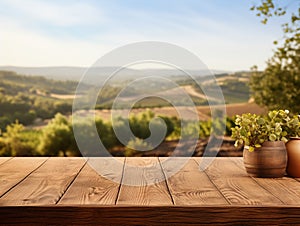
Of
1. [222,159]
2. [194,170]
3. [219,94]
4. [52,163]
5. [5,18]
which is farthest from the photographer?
[219,94]

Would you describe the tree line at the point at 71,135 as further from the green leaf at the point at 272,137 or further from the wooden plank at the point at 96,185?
the green leaf at the point at 272,137

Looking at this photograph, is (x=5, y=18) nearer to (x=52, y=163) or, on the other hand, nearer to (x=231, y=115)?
(x=231, y=115)

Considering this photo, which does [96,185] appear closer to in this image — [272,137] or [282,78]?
[272,137]

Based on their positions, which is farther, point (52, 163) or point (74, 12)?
point (74, 12)

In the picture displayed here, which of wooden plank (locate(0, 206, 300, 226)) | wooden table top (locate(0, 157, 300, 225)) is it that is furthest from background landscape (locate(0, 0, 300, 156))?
wooden plank (locate(0, 206, 300, 226))

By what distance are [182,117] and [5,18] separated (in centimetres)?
247

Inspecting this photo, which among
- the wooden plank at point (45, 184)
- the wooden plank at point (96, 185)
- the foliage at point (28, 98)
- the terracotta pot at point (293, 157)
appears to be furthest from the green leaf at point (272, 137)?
the foliage at point (28, 98)

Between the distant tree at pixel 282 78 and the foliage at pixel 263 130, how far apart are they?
330 cm

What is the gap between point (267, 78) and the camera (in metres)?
5.35

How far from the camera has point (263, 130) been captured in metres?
1.87

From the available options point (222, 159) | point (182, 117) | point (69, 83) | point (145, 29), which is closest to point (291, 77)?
point (182, 117)

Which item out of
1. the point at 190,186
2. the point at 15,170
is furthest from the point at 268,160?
the point at 15,170

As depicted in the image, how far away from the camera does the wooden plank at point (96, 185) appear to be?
148 centimetres

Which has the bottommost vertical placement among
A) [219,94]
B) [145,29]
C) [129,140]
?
[129,140]
